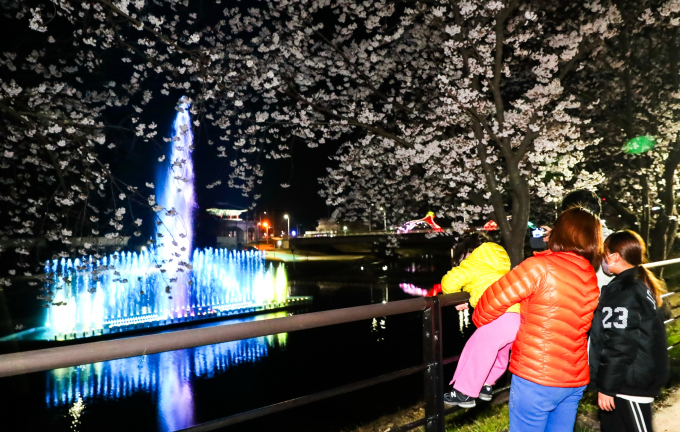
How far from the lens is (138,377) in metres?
11.2

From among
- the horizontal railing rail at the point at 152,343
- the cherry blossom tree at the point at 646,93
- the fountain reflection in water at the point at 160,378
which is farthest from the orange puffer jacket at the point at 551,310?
the cherry blossom tree at the point at 646,93

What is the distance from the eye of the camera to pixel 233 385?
10664 millimetres

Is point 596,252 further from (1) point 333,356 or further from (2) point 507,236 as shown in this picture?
(1) point 333,356

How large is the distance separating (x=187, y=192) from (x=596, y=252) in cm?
3235

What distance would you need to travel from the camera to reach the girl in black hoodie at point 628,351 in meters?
2.77

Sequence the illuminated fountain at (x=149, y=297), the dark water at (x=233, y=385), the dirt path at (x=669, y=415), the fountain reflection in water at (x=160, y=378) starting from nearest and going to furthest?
the dirt path at (x=669, y=415) → the dark water at (x=233, y=385) → the fountain reflection in water at (x=160, y=378) → the illuminated fountain at (x=149, y=297)

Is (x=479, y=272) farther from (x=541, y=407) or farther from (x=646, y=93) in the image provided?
(x=646, y=93)

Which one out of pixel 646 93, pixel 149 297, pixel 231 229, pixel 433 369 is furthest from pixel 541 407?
pixel 231 229

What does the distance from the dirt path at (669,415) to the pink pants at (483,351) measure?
A: 91.5 inches

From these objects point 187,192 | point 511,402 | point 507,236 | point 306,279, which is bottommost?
point 306,279

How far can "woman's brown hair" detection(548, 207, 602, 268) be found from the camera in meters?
2.62

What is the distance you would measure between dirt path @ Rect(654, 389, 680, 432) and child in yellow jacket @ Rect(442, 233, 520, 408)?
86.9 inches

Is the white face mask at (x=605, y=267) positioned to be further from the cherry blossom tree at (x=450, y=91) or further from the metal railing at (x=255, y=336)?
the cherry blossom tree at (x=450, y=91)

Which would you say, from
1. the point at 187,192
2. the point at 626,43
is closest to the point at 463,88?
the point at 626,43
